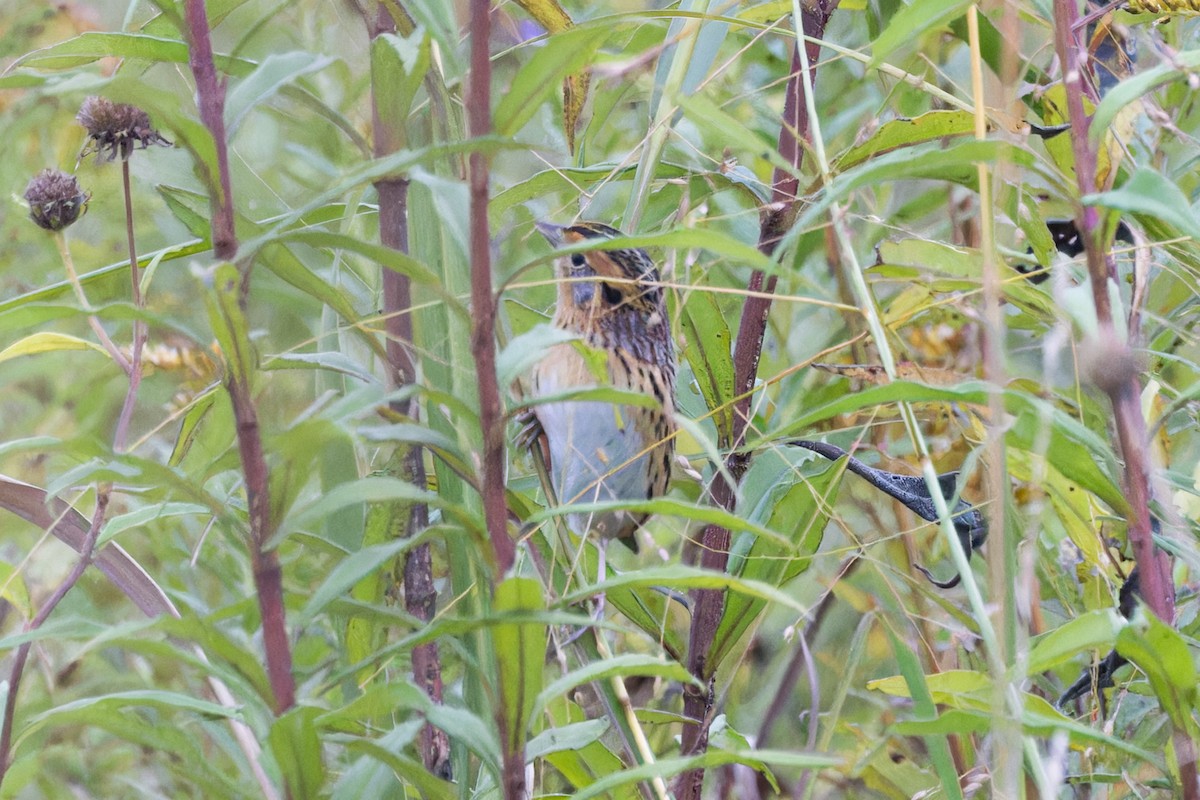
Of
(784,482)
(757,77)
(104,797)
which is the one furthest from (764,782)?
(757,77)

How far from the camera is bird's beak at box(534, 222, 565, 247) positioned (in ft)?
6.47

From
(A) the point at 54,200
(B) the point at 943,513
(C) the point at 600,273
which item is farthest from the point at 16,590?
(C) the point at 600,273

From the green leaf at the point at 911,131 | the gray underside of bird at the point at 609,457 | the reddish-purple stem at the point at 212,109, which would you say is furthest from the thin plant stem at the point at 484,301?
the gray underside of bird at the point at 609,457

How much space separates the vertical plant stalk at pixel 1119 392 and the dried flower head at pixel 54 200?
45.3 inches

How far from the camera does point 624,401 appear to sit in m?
0.96

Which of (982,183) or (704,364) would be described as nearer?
(982,183)

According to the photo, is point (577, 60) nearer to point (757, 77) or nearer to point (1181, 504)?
point (1181, 504)

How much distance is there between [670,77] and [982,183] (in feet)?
1.29

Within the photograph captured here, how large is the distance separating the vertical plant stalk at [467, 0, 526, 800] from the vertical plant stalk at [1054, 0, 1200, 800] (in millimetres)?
553

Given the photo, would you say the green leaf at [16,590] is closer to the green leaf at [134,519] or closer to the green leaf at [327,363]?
the green leaf at [134,519]

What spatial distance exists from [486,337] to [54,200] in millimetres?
774

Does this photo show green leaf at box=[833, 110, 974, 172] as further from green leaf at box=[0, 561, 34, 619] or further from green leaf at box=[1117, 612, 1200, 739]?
green leaf at box=[0, 561, 34, 619]

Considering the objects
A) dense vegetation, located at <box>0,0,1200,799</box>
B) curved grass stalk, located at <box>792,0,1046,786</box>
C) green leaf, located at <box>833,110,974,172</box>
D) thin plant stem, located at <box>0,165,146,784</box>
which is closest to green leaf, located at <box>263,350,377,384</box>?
dense vegetation, located at <box>0,0,1200,799</box>

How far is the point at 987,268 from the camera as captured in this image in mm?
1049
